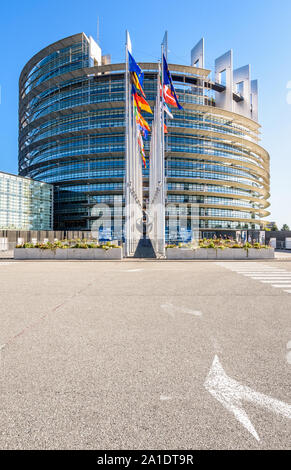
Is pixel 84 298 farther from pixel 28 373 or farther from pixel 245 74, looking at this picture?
pixel 245 74

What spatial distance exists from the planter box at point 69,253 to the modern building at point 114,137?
38.7 metres

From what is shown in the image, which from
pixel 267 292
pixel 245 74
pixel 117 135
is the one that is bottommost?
pixel 267 292

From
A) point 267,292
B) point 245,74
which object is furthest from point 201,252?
point 245,74

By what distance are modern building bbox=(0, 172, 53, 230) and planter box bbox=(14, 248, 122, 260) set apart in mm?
33967

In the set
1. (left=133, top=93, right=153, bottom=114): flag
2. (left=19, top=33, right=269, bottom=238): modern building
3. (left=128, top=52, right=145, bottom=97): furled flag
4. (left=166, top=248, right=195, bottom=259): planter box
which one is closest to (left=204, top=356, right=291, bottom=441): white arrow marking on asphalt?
(left=166, top=248, right=195, bottom=259): planter box

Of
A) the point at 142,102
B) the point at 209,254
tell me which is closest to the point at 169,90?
the point at 142,102

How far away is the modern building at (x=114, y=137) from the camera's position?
58406mm

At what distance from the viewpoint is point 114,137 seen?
58281mm

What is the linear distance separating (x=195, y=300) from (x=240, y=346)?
9.51ft

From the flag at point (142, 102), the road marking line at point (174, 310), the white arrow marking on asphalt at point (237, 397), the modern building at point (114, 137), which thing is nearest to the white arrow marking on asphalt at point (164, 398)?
the white arrow marking on asphalt at point (237, 397)

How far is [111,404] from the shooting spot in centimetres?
249

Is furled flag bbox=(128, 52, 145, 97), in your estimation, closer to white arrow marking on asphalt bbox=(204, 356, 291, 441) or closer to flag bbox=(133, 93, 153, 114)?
flag bbox=(133, 93, 153, 114)

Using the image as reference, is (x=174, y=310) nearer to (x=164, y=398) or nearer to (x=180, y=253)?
(x=164, y=398)
